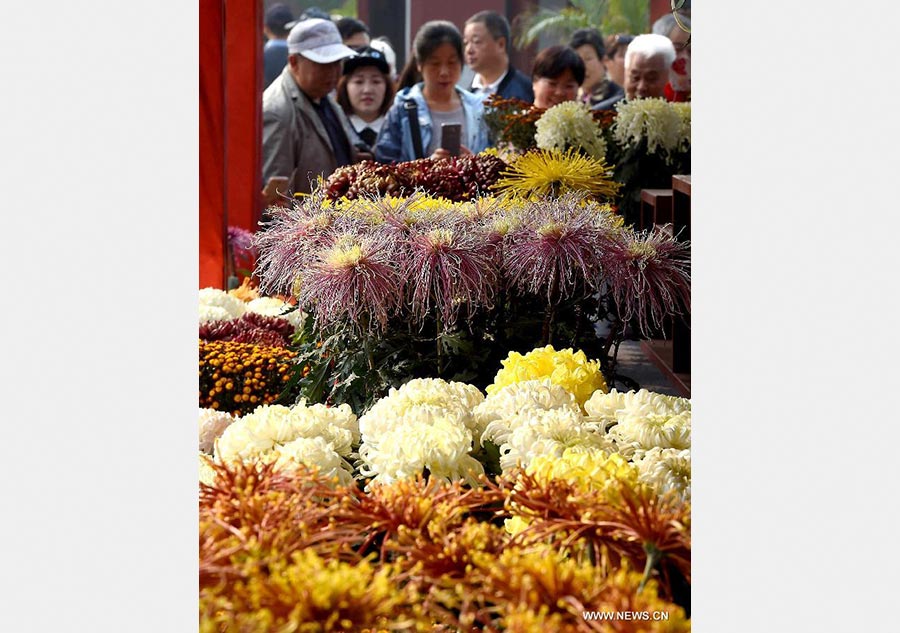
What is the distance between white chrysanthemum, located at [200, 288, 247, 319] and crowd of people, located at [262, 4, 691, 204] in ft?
2.75

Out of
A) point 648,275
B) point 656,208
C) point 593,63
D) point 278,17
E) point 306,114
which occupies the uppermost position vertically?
point 278,17

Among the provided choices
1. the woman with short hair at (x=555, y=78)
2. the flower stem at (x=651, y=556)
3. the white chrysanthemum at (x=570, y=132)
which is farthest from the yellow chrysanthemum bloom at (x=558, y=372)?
the woman with short hair at (x=555, y=78)

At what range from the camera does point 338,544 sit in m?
1.08

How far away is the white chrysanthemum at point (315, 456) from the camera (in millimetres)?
1329

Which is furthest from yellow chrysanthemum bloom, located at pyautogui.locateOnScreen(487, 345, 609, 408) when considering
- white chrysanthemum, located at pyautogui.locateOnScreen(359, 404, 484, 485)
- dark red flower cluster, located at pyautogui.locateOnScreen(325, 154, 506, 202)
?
dark red flower cluster, located at pyautogui.locateOnScreen(325, 154, 506, 202)

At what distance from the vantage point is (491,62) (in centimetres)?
551

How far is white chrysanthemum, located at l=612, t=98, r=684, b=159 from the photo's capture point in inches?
137

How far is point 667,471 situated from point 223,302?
2246 mm

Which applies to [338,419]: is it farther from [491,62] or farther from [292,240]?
[491,62]

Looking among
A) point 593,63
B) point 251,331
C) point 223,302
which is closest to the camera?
point 251,331

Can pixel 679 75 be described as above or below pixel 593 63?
below

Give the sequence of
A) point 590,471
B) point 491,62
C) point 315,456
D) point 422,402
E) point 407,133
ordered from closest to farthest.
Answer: point 590,471 < point 315,456 < point 422,402 < point 407,133 < point 491,62

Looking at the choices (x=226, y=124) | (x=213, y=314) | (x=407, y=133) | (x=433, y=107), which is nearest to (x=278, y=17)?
(x=433, y=107)

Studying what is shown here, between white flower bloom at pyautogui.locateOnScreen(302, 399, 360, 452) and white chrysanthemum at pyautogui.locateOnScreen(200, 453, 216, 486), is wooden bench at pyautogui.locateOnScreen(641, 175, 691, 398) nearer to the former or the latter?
white flower bloom at pyautogui.locateOnScreen(302, 399, 360, 452)
